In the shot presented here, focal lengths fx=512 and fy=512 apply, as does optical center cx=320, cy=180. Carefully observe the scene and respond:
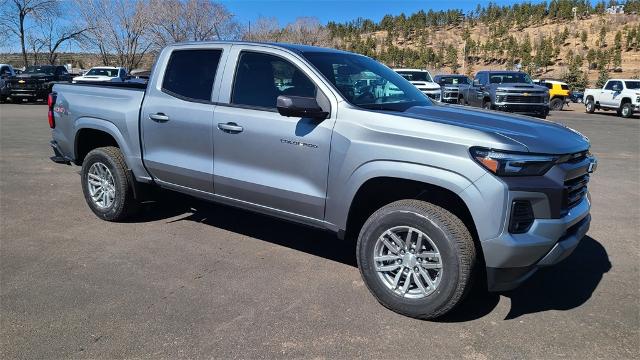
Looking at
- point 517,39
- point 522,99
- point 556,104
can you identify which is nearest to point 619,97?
point 556,104

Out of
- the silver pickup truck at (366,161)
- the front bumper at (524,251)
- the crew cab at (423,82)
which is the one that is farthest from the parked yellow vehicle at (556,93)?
the front bumper at (524,251)

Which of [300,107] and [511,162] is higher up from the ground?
[300,107]

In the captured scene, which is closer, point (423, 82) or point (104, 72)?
point (423, 82)

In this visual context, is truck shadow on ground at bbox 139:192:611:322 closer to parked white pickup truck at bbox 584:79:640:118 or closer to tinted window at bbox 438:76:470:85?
parked white pickup truck at bbox 584:79:640:118

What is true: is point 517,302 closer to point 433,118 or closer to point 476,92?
point 433,118

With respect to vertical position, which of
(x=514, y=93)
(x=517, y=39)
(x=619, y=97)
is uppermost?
(x=517, y=39)

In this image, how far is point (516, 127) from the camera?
3.66 m

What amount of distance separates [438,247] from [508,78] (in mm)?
18960

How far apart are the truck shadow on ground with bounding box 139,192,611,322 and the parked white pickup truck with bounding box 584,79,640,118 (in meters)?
23.9

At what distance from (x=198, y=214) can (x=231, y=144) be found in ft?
6.31

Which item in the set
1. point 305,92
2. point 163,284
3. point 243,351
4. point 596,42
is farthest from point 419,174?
point 596,42

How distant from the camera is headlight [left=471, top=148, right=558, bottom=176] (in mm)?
3207

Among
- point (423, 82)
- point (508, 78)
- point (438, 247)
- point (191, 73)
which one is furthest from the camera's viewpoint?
point (423, 82)

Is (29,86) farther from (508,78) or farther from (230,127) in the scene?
(230,127)
